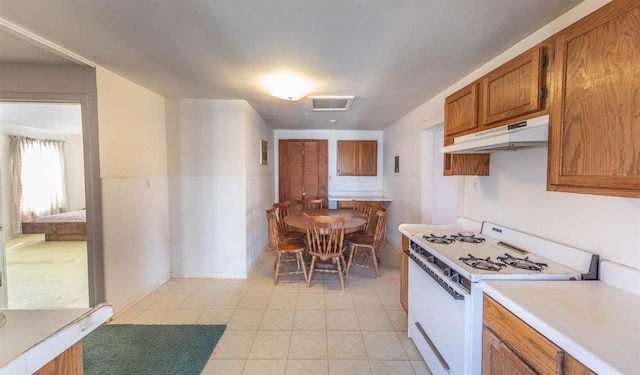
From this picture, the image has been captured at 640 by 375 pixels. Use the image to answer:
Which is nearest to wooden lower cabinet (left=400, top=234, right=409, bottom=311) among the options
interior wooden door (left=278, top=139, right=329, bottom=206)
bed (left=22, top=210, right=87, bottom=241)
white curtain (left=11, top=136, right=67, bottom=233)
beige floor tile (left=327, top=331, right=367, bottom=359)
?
beige floor tile (left=327, top=331, right=367, bottom=359)

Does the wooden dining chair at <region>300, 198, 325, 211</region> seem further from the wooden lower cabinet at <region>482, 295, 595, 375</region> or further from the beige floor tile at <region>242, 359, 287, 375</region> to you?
the wooden lower cabinet at <region>482, 295, 595, 375</region>

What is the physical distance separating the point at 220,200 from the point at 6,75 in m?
2.05

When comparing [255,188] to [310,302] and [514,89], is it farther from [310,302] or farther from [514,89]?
[514,89]

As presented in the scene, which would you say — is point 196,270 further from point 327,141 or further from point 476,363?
point 327,141

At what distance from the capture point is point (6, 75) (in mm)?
2154

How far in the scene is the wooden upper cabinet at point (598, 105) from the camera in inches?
35.5

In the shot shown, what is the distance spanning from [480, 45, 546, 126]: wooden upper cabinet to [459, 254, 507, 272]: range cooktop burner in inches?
31.5

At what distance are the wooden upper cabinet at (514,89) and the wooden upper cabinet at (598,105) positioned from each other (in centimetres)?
8

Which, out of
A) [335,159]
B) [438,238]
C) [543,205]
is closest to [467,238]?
[438,238]

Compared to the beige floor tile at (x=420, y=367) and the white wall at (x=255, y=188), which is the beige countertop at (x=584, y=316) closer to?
the beige floor tile at (x=420, y=367)

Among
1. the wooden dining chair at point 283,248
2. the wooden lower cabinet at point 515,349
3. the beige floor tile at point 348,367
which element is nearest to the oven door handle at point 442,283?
the wooden lower cabinet at point 515,349

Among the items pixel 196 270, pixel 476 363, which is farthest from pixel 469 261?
pixel 196 270

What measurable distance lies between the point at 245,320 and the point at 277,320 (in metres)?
0.29

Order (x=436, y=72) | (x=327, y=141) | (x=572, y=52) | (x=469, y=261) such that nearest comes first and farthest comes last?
1. (x=572, y=52)
2. (x=469, y=261)
3. (x=436, y=72)
4. (x=327, y=141)
